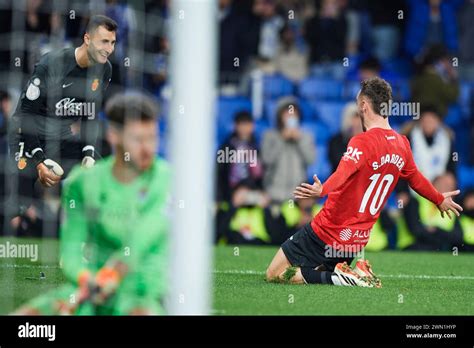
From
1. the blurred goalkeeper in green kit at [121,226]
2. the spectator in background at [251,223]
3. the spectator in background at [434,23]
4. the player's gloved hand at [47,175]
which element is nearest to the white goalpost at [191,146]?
the blurred goalkeeper in green kit at [121,226]

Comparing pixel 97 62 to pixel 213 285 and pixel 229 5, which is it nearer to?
pixel 213 285

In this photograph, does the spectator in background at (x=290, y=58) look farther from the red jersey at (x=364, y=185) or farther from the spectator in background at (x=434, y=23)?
A: the red jersey at (x=364, y=185)

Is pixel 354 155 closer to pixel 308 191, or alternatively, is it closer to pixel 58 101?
pixel 308 191

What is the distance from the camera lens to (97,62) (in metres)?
9.24

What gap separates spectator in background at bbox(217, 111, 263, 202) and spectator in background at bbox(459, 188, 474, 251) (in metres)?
2.50

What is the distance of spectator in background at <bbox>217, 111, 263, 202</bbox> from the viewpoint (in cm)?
1279

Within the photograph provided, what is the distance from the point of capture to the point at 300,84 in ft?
47.2

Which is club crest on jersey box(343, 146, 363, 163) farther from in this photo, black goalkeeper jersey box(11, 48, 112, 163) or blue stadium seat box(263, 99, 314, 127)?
blue stadium seat box(263, 99, 314, 127)

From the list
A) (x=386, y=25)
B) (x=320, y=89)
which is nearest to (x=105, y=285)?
(x=320, y=89)

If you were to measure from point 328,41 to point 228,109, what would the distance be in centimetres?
183

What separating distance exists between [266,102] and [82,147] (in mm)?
5168

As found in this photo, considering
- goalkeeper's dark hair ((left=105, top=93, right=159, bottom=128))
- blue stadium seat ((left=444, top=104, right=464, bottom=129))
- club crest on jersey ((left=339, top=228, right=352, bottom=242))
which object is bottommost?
club crest on jersey ((left=339, top=228, right=352, bottom=242))

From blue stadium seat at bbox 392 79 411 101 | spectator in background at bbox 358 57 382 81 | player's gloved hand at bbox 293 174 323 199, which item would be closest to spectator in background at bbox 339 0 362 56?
spectator in background at bbox 358 57 382 81
